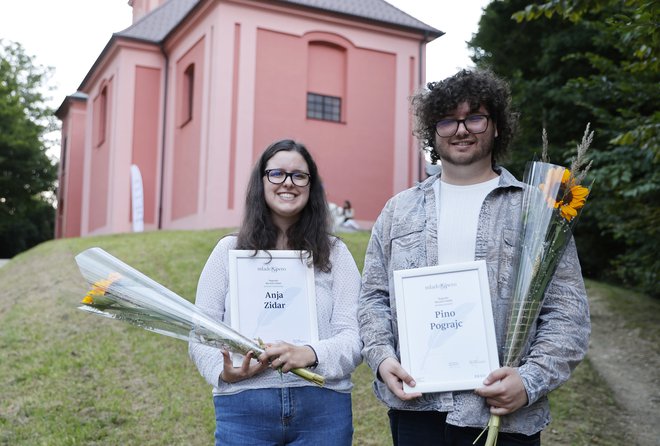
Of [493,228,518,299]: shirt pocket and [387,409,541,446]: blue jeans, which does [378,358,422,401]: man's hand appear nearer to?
[387,409,541,446]: blue jeans

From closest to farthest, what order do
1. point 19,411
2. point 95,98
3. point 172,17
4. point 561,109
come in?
point 19,411, point 561,109, point 172,17, point 95,98

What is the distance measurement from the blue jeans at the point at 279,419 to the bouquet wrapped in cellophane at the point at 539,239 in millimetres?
657

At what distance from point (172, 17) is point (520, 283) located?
24356 millimetres

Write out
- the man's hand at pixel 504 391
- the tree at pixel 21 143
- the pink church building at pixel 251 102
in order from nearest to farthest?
1. the man's hand at pixel 504 391
2. the pink church building at pixel 251 102
3. the tree at pixel 21 143

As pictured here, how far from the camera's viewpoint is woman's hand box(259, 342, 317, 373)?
2855mm

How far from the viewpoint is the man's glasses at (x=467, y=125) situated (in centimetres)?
295

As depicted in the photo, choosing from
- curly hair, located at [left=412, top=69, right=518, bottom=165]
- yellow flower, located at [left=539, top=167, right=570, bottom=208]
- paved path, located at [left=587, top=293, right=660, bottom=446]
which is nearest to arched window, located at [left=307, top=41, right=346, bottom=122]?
paved path, located at [left=587, top=293, right=660, bottom=446]

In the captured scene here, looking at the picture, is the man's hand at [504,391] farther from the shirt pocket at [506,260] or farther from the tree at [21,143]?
the tree at [21,143]

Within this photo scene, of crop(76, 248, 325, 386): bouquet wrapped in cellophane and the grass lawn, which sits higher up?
crop(76, 248, 325, 386): bouquet wrapped in cellophane

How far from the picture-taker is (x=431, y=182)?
3.11 meters

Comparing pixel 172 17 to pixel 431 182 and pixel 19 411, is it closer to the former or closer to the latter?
pixel 19 411

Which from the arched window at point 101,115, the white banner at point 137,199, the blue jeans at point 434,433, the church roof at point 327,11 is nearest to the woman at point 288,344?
the blue jeans at point 434,433

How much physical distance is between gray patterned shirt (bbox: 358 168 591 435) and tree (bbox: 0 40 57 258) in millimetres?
36193

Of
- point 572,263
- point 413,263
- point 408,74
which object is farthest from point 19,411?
point 408,74
